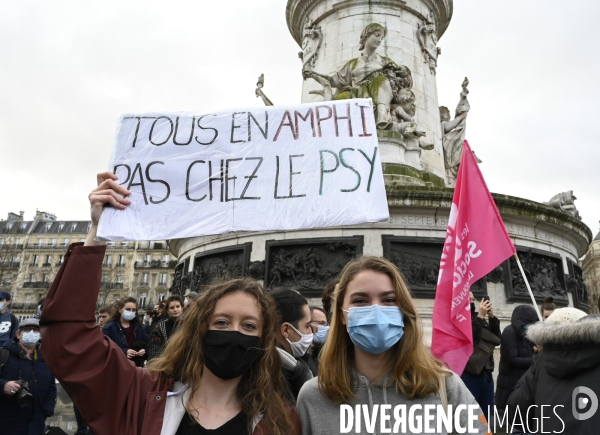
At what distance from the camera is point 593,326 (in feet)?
9.06

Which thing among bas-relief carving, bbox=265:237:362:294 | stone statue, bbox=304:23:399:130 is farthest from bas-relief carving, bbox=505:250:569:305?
stone statue, bbox=304:23:399:130

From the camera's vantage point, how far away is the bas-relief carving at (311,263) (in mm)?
10404

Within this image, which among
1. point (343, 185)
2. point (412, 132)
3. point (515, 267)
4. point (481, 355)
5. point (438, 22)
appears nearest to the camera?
point (343, 185)

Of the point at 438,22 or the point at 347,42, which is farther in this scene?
the point at 438,22

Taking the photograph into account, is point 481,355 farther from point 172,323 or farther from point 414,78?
point 414,78

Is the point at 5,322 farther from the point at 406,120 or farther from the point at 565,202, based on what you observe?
the point at 565,202

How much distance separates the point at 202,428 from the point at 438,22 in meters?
18.8

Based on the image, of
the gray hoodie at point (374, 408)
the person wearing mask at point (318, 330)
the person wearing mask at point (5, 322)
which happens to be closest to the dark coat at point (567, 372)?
the gray hoodie at point (374, 408)

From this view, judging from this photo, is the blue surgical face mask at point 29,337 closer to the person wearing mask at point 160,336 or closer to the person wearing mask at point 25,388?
the person wearing mask at point 25,388

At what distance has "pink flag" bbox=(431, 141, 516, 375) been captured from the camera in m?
4.34

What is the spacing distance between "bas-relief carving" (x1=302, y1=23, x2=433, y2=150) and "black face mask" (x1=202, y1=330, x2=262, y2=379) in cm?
1163

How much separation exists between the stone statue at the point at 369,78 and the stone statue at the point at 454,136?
12.2 feet

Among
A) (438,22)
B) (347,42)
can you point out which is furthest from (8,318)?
(438,22)

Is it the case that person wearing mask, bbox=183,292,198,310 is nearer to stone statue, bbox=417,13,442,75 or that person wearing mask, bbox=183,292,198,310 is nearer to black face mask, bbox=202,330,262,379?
black face mask, bbox=202,330,262,379
